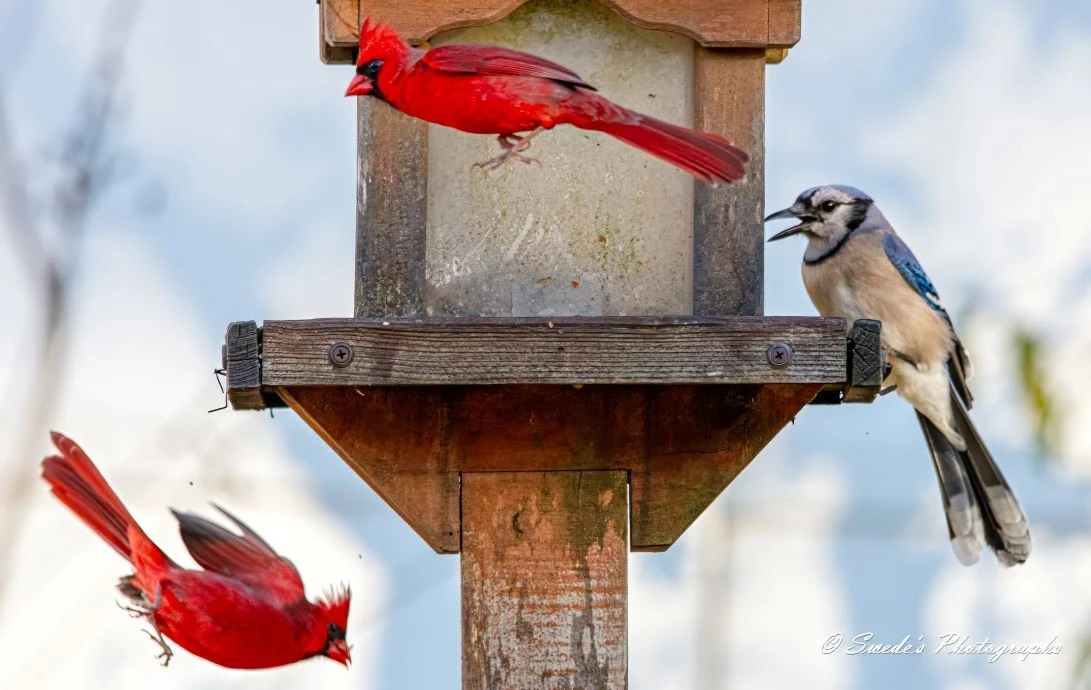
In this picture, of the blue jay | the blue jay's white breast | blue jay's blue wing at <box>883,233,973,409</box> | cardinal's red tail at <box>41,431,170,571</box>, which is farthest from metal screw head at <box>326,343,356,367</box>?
blue jay's blue wing at <box>883,233,973,409</box>

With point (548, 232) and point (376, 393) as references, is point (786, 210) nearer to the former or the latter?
point (548, 232)

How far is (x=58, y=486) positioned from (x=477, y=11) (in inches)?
48.1

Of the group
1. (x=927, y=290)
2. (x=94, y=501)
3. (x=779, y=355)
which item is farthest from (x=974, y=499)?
(x=94, y=501)

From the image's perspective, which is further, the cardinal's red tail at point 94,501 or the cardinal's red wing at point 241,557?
the cardinal's red wing at point 241,557

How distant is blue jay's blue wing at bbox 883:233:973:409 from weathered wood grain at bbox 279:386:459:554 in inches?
57.8

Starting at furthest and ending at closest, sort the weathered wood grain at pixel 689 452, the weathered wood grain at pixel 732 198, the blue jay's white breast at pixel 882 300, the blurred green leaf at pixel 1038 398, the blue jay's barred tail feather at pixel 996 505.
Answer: the blue jay's white breast at pixel 882 300 < the blue jay's barred tail feather at pixel 996 505 < the weathered wood grain at pixel 732 198 < the weathered wood grain at pixel 689 452 < the blurred green leaf at pixel 1038 398

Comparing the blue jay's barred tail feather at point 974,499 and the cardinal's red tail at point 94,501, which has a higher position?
the blue jay's barred tail feather at point 974,499

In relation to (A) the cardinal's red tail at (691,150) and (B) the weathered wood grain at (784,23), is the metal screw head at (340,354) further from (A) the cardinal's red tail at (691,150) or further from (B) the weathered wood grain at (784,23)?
(B) the weathered wood grain at (784,23)

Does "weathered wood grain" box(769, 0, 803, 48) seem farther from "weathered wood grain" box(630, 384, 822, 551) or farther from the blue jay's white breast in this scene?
the blue jay's white breast

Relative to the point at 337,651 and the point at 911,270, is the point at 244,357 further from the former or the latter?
the point at 911,270

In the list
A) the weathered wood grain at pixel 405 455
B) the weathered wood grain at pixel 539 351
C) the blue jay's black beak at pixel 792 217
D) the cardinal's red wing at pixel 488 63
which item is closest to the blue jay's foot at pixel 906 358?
the blue jay's black beak at pixel 792 217

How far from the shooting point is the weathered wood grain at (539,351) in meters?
2.74

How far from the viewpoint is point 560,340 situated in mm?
2768

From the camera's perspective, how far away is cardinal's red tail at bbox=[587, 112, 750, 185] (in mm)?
2770
